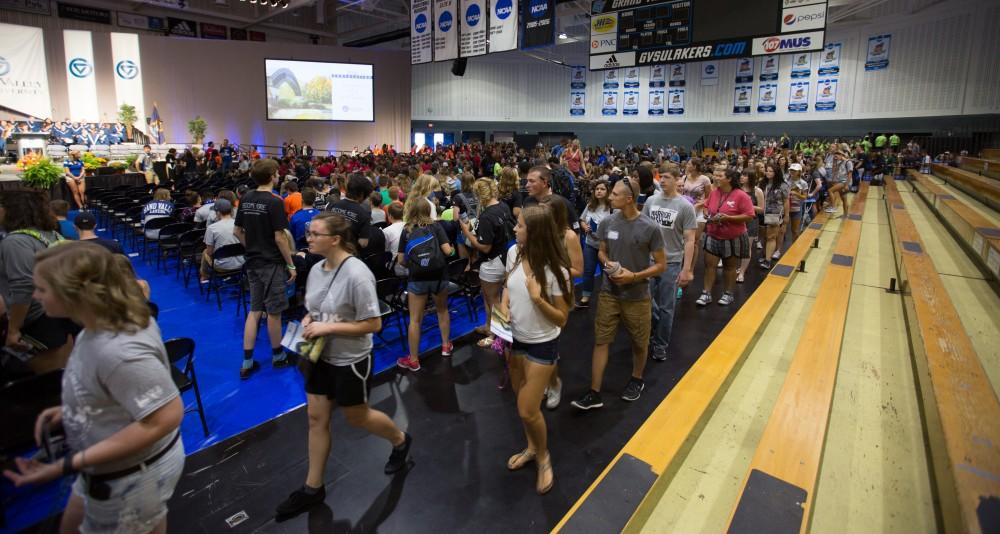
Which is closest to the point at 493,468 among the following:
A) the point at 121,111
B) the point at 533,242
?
the point at 533,242

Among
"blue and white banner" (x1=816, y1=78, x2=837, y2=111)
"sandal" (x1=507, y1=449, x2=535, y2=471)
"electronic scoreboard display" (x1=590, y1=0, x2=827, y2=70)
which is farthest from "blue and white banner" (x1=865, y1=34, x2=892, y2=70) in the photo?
"sandal" (x1=507, y1=449, x2=535, y2=471)

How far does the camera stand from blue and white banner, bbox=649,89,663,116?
23.2m

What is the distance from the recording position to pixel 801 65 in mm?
19281

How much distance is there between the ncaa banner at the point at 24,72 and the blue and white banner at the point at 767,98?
28570mm

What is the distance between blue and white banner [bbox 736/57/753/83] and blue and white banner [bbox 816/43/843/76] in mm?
2451

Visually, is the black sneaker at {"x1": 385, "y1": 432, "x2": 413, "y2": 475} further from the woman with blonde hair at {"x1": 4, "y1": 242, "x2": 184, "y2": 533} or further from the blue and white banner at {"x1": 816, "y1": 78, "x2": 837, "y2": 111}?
the blue and white banner at {"x1": 816, "y1": 78, "x2": 837, "y2": 111}

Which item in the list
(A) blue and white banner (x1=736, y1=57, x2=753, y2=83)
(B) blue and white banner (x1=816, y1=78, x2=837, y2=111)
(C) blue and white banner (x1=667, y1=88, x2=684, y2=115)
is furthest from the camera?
(C) blue and white banner (x1=667, y1=88, x2=684, y2=115)

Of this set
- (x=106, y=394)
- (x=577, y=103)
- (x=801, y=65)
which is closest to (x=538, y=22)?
(x=106, y=394)

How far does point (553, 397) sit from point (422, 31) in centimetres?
1012

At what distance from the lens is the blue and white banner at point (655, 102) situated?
23172mm

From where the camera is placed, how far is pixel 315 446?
2.58m

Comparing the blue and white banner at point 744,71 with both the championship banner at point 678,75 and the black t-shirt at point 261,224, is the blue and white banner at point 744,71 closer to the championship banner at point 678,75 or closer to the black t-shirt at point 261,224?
the championship banner at point 678,75

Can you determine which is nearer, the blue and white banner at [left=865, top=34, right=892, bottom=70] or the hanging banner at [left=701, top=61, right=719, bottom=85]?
the blue and white banner at [left=865, top=34, right=892, bottom=70]

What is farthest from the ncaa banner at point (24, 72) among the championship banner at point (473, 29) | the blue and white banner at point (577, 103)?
the blue and white banner at point (577, 103)
